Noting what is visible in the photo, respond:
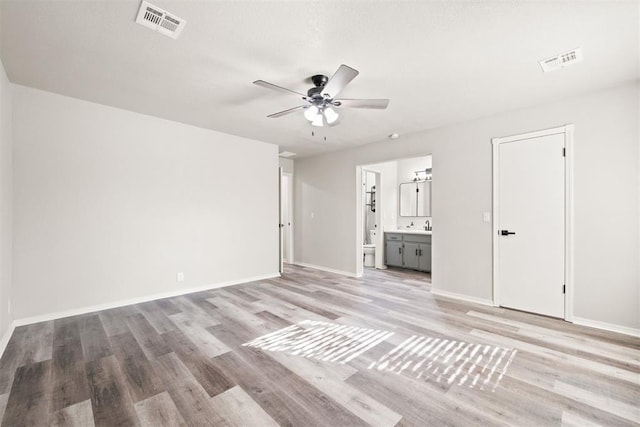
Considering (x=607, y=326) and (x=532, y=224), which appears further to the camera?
(x=532, y=224)

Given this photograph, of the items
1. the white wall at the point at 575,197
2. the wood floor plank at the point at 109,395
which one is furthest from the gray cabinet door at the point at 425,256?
the wood floor plank at the point at 109,395

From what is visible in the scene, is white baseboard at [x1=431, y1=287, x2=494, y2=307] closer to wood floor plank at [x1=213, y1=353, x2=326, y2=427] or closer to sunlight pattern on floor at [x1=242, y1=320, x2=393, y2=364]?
sunlight pattern on floor at [x1=242, y1=320, x2=393, y2=364]

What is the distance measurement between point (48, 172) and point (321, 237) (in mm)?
4493

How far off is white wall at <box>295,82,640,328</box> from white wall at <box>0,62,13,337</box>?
15.2 ft

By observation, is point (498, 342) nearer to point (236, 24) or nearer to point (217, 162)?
point (236, 24)

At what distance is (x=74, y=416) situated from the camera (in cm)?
173

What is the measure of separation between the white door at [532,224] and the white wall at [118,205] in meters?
4.01

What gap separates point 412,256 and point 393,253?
47 centimetres

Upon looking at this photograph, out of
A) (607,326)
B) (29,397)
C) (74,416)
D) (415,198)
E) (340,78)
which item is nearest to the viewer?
(74,416)

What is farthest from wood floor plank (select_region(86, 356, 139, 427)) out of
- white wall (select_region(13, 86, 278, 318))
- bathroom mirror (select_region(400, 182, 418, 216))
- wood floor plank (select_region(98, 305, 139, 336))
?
bathroom mirror (select_region(400, 182, 418, 216))

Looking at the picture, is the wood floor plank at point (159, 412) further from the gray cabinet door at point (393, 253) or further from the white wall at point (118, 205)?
the gray cabinet door at point (393, 253)

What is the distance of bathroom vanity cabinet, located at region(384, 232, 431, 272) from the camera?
5719 mm

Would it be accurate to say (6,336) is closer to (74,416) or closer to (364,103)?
(74,416)

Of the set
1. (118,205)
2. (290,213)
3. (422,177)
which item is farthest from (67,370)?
(422,177)
